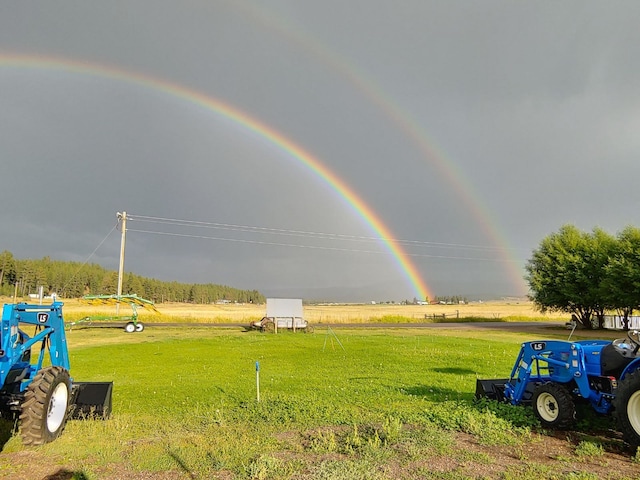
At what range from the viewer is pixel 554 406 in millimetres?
8516

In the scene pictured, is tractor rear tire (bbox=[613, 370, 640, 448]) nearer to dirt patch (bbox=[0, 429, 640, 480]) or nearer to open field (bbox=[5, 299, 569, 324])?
dirt patch (bbox=[0, 429, 640, 480])

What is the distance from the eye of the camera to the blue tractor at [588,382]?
279 inches

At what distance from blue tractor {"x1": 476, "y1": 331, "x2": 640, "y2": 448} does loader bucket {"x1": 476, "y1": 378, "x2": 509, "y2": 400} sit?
907 mm

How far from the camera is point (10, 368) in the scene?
27.6ft

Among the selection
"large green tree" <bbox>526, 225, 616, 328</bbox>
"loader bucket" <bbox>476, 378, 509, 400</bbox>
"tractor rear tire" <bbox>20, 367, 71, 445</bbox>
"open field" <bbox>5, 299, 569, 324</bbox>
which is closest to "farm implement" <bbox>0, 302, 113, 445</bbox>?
"tractor rear tire" <bbox>20, 367, 71, 445</bbox>

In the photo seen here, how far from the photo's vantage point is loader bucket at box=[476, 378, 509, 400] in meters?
10.4

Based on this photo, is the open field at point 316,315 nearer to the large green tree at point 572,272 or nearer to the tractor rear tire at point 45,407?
the large green tree at point 572,272

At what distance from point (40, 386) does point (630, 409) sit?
981 centimetres

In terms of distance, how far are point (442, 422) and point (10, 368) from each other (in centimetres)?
825

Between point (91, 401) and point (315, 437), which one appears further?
point (91, 401)

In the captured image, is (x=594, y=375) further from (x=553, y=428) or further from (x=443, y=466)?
(x=443, y=466)

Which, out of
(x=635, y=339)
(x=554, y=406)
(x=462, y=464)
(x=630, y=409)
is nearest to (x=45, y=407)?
(x=462, y=464)

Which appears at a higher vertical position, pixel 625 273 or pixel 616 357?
pixel 625 273

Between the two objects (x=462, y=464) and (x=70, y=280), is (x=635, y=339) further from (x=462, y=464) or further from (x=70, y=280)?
(x=70, y=280)
